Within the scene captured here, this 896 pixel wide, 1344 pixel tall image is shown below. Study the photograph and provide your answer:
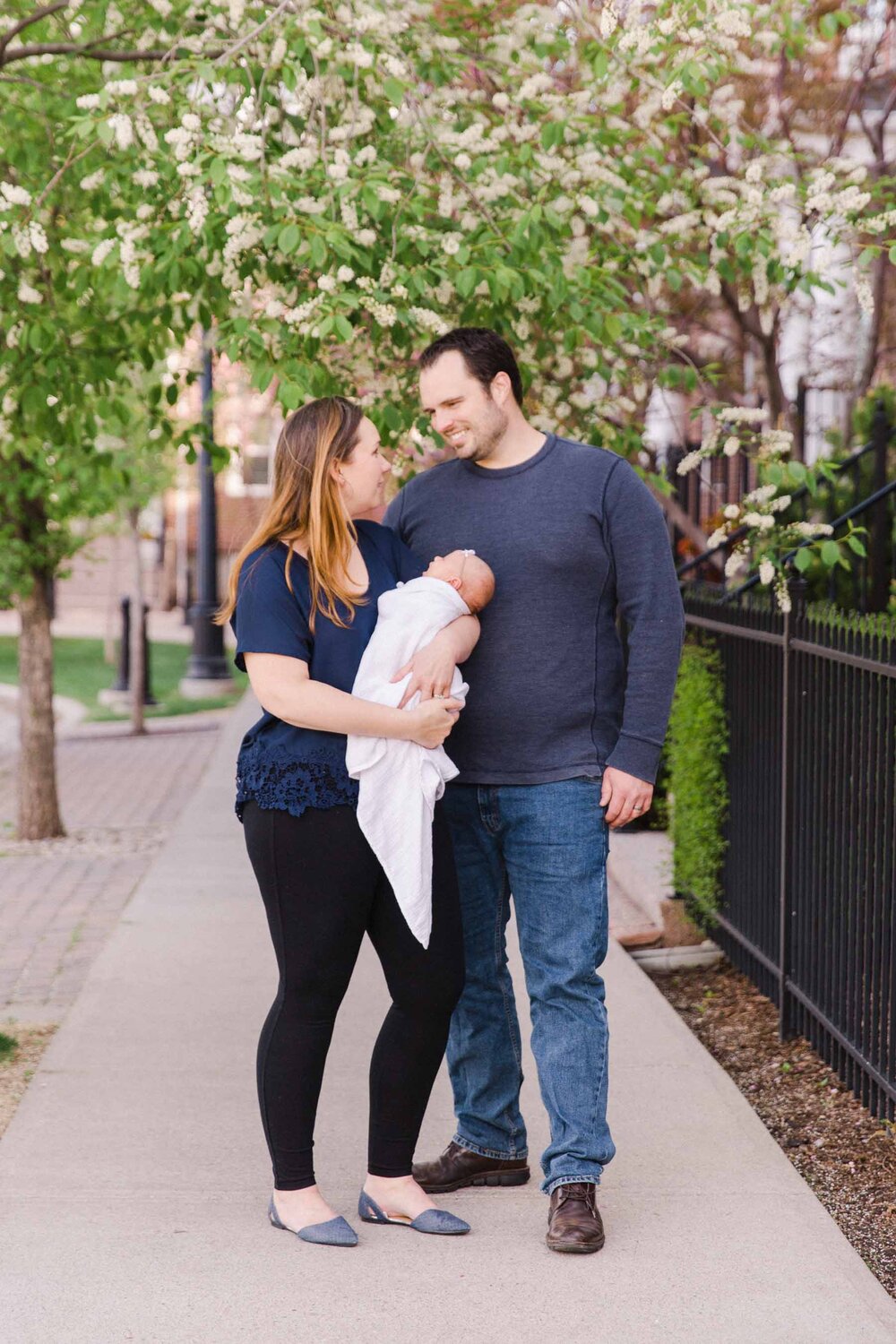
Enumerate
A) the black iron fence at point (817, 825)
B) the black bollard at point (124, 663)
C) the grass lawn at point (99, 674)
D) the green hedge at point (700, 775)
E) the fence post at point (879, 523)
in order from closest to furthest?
the black iron fence at point (817, 825), the green hedge at point (700, 775), the fence post at point (879, 523), the grass lawn at point (99, 674), the black bollard at point (124, 663)

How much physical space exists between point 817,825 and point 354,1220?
6.75 feet

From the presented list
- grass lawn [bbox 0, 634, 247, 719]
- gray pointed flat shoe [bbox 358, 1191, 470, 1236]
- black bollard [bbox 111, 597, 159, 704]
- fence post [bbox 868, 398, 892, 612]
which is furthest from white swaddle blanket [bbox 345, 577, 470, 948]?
grass lawn [bbox 0, 634, 247, 719]

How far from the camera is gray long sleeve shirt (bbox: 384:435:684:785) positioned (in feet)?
11.5

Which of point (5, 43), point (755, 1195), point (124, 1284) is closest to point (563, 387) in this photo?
point (5, 43)

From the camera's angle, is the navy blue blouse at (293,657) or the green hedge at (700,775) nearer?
the navy blue blouse at (293,657)

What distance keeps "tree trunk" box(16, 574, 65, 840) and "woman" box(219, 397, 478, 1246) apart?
238 inches

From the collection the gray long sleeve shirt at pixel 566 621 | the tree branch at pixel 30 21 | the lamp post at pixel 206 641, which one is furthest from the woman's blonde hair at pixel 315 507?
the lamp post at pixel 206 641

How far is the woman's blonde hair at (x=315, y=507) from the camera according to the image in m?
3.33

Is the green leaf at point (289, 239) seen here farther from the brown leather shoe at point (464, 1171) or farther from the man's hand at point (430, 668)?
the brown leather shoe at point (464, 1171)

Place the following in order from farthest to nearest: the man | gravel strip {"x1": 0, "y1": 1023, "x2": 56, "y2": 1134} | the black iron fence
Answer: gravel strip {"x1": 0, "y1": 1023, "x2": 56, "y2": 1134}, the black iron fence, the man

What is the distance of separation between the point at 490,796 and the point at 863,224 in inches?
91.4

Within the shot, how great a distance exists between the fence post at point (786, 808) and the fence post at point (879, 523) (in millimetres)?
2099

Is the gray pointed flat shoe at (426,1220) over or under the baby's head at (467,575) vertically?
under

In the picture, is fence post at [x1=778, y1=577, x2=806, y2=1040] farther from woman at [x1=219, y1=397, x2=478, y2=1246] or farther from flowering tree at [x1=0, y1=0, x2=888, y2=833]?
woman at [x1=219, y1=397, x2=478, y2=1246]
